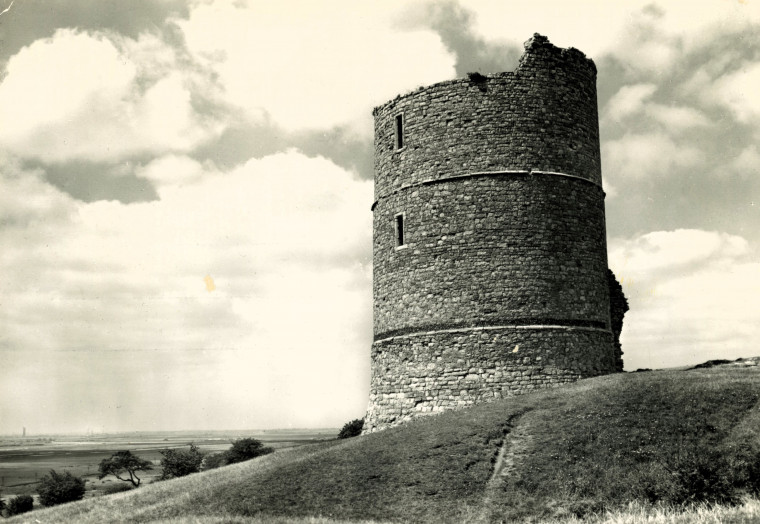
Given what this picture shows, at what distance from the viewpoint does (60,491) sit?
122ft

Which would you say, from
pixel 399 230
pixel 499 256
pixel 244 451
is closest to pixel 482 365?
pixel 499 256

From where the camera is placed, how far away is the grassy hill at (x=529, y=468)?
13.8 metres

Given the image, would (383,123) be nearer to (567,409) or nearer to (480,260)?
(480,260)

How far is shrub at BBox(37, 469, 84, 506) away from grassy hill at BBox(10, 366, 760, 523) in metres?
18.9

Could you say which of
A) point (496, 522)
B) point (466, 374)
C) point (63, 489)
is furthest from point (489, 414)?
point (63, 489)

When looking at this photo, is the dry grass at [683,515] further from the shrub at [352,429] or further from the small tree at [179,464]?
the small tree at [179,464]

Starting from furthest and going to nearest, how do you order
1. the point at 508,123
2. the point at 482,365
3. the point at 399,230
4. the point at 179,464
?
the point at 179,464, the point at 399,230, the point at 508,123, the point at 482,365

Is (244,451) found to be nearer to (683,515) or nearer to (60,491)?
(60,491)

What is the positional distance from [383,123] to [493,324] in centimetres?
779

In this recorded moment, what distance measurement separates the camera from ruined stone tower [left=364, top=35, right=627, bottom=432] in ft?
73.1

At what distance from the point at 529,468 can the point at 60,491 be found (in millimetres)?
29270

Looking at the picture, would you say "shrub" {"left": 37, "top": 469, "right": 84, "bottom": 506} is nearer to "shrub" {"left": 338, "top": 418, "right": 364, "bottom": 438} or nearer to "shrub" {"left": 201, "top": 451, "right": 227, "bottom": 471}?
"shrub" {"left": 201, "top": 451, "right": 227, "bottom": 471}

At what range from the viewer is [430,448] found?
56.4ft

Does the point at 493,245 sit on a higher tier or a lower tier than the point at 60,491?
higher
